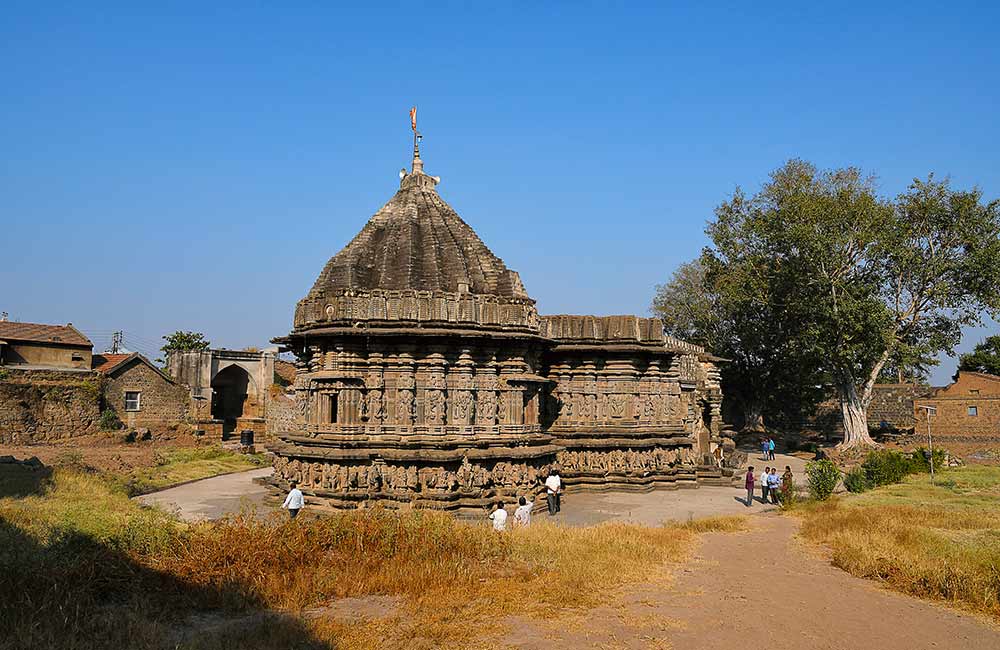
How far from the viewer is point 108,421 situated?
3356 centimetres

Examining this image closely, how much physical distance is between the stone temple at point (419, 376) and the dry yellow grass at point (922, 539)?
6.57 meters

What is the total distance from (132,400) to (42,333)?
19.5 feet

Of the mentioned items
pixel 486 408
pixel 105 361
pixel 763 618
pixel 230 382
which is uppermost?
pixel 105 361

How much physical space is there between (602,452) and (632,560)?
396 inches

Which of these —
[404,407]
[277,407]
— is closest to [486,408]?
[404,407]

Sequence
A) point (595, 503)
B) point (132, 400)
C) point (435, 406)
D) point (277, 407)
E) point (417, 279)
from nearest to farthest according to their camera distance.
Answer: point (435, 406) → point (417, 279) → point (595, 503) → point (132, 400) → point (277, 407)

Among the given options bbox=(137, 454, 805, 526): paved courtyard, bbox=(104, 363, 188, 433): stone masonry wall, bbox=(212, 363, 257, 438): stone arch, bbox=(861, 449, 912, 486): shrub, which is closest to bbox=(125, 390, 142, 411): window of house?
bbox=(104, 363, 188, 433): stone masonry wall

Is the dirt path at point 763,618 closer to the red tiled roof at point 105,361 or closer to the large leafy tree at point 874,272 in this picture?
the large leafy tree at point 874,272

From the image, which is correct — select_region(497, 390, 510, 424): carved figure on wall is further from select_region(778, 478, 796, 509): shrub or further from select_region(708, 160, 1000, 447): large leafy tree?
select_region(708, 160, 1000, 447): large leafy tree

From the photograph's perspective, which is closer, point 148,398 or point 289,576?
point 289,576

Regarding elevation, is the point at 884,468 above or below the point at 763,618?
above

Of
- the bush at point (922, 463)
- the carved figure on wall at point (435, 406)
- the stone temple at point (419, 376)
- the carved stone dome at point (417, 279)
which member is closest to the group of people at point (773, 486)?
the stone temple at point (419, 376)

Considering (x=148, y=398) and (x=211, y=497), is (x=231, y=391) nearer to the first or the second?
(x=148, y=398)

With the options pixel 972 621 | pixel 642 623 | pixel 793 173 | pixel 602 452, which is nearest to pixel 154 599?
pixel 642 623
